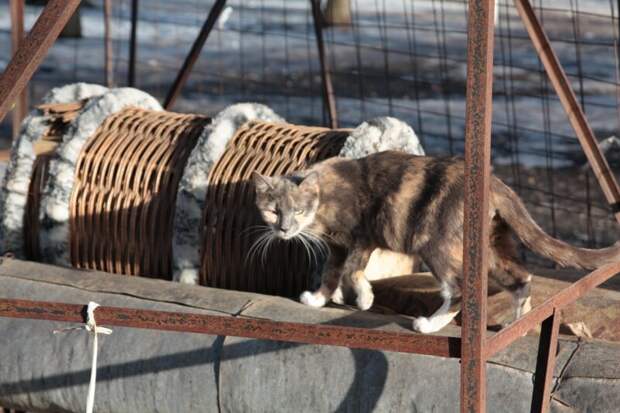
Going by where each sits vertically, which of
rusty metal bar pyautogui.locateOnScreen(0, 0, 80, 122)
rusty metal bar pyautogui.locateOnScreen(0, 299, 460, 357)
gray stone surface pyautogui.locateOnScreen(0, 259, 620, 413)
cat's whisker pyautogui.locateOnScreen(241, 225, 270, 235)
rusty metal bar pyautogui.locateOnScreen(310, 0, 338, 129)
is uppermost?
rusty metal bar pyautogui.locateOnScreen(0, 0, 80, 122)

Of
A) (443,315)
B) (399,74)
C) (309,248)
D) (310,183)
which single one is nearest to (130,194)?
(309,248)

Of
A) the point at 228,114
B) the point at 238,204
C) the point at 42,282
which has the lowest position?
the point at 42,282

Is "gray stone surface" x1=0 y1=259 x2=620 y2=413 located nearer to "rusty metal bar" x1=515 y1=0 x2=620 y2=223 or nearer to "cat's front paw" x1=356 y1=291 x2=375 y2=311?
"cat's front paw" x1=356 y1=291 x2=375 y2=311

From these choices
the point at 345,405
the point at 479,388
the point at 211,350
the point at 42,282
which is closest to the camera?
the point at 479,388

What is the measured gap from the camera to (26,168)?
4.10m

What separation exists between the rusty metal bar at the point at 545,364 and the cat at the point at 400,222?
41 centimetres

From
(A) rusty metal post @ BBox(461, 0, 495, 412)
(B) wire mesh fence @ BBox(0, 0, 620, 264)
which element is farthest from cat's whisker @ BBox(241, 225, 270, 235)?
(B) wire mesh fence @ BBox(0, 0, 620, 264)

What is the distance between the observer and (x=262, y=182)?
3.39m

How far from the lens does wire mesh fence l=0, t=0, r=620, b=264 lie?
6922mm

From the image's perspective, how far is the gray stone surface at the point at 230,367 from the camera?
112 inches

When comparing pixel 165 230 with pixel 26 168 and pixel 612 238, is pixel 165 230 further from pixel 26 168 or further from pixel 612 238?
pixel 612 238

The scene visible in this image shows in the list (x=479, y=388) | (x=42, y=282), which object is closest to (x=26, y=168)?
(x=42, y=282)

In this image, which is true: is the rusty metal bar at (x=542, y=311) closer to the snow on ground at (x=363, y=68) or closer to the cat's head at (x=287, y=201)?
the cat's head at (x=287, y=201)

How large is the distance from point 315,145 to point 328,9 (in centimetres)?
840
